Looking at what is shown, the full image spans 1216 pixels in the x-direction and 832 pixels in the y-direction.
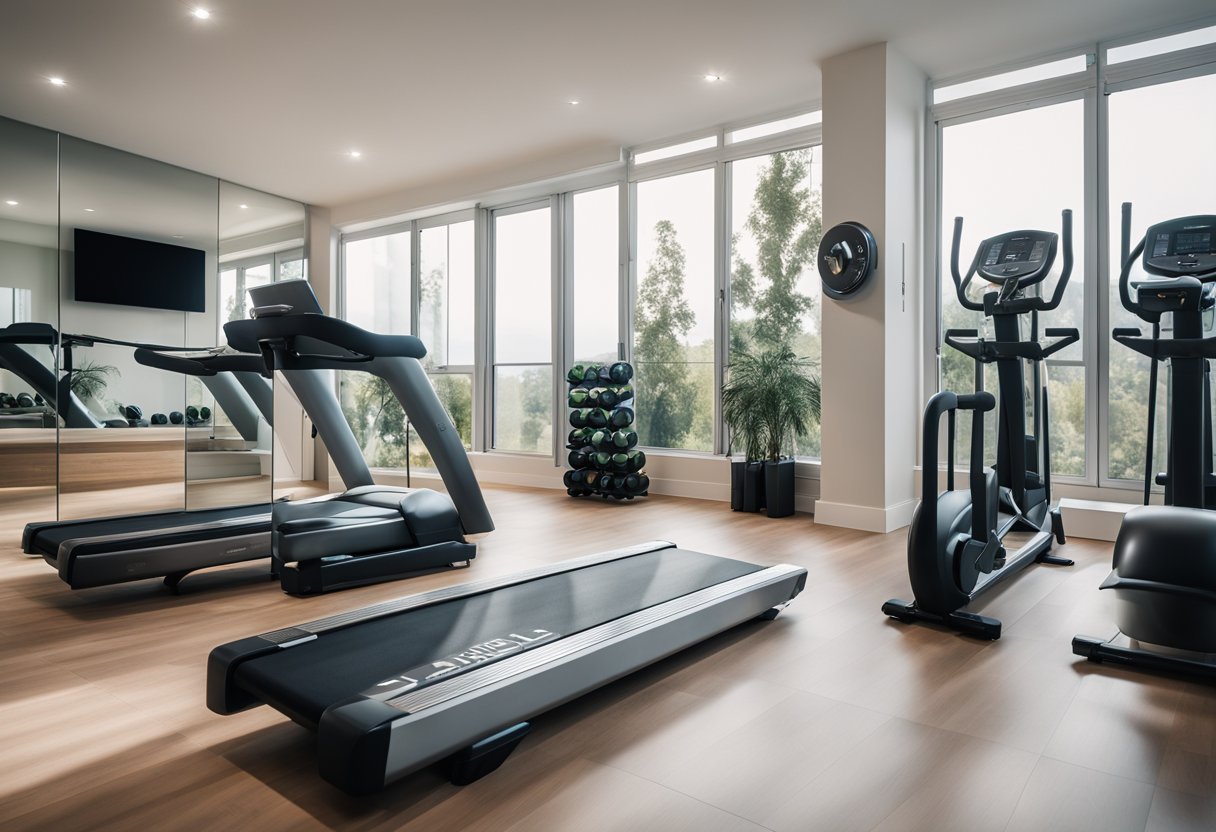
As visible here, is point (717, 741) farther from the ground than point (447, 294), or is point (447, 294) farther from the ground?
point (447, 294)

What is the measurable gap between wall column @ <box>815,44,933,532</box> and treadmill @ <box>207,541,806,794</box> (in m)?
2.35

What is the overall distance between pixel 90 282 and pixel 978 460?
19.2ft

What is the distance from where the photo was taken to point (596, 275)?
→ 711cm

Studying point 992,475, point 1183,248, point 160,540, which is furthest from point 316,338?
point 1183,248

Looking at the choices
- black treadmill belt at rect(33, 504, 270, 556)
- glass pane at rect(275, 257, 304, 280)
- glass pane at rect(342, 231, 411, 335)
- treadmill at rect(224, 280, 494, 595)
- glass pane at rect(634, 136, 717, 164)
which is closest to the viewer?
treadmill at rect(224, 280, 494, 595)

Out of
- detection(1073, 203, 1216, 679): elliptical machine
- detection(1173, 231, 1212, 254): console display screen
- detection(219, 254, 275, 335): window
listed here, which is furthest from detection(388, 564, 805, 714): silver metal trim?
detection(219, 254, 275, 335): window

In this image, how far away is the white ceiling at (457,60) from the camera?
4.27 meters

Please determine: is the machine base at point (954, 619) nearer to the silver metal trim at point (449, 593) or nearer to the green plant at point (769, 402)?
the silver metal trim at point (449, 593)

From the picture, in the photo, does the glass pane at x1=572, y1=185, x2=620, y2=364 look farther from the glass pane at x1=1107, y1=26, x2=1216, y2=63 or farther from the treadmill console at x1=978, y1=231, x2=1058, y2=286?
the glass pane at x1=1107, y1=26, x2=1216, y2=63

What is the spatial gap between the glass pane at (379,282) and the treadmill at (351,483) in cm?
470

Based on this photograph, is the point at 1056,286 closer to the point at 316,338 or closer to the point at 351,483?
the point at 316,338

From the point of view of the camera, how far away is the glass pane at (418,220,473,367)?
8055 mm

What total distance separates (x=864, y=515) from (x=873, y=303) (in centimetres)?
A: 143

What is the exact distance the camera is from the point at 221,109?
18.6 feet
